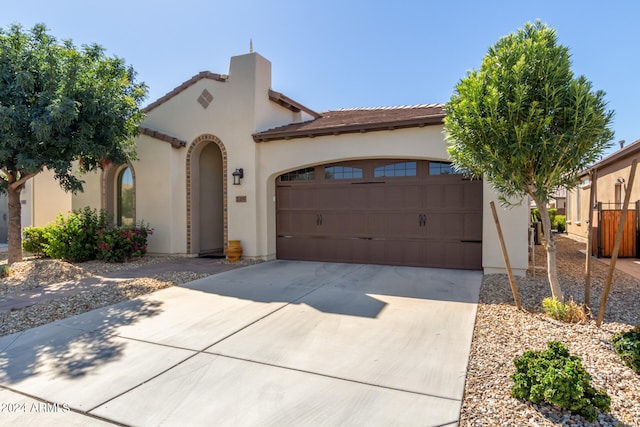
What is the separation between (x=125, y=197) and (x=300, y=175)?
6.17m

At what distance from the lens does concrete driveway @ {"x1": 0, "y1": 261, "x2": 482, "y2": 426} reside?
9.43ft

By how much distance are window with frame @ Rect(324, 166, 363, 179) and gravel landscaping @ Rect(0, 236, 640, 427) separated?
407cm

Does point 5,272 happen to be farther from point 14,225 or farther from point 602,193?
point 602,193

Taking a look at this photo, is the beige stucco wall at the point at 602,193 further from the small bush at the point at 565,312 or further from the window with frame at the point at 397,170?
the small bush at the point at 565,312

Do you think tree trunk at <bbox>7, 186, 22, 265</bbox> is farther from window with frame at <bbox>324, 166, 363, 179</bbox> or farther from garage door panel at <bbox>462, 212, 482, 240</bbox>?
garage door panel at <bbox>462, 212, 482, 240</bbox>

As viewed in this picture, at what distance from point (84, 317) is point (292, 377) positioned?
12.0ft

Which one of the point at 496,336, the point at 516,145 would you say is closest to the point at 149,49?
the point at 516,145

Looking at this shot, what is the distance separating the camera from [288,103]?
38.3ft

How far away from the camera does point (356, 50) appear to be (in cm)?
Answer: 1243

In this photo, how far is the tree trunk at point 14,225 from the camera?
9055 mm

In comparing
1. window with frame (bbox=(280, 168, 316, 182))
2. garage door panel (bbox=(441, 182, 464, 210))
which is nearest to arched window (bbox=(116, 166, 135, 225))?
window with frame (bbox=(280, 168, 316, 182))

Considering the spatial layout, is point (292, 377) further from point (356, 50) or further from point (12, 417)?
point (356, 50)

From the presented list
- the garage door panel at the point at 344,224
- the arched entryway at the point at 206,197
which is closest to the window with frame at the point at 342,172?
the garage door panel at the point at 344,224

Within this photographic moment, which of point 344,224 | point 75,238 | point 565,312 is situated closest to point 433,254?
point 344,224
